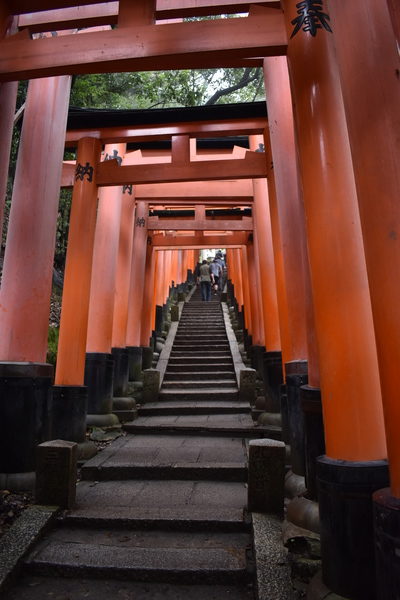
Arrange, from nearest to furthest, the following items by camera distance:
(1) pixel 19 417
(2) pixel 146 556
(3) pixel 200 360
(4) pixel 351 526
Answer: (4) pixel 351 526 < (2) pixel 146 556 < (1) pixel 19 417 < (3) pixel 200 360

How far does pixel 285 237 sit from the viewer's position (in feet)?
16.4

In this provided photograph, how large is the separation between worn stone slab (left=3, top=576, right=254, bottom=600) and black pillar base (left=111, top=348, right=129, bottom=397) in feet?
16.0

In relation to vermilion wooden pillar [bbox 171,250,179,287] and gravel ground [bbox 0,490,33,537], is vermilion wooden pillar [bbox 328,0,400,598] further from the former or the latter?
vermilion wooden pillar [bbox 171,250,179,287]

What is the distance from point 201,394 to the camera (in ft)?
26.7

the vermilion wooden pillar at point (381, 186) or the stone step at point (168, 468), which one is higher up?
the vermilion wooden pillar at point (381, 186)

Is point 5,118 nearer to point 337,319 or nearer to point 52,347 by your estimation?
point 337,319

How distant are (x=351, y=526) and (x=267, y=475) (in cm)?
161

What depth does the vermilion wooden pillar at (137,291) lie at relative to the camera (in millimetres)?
9453

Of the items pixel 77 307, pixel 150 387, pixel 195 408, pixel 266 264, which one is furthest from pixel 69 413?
pixel 266 264

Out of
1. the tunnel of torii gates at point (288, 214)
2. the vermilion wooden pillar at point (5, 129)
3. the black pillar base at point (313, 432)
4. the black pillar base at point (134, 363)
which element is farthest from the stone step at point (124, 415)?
the black pillar base at point (313, 432)

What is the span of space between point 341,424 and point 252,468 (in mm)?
1616

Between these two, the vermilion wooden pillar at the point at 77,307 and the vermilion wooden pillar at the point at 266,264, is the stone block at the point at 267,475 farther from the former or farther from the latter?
the vermilion wooden pillar at the point at 266,264

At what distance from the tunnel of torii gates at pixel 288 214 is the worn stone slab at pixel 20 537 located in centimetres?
74

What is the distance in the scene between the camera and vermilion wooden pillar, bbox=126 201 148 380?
9453mm
